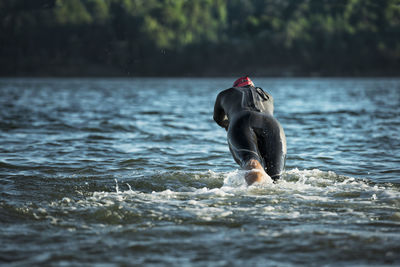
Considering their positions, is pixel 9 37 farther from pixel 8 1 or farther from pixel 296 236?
pixel 296 236

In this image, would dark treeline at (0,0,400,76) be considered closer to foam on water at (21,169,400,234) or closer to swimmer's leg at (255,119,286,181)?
swimmer's leg at (255,119,286,181)

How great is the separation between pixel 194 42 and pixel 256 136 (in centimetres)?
14667

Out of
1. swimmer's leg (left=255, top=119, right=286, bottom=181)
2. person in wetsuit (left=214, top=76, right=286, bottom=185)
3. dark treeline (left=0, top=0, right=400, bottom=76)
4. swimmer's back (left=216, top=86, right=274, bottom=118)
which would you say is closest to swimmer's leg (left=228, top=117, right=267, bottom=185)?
person in wetsuit (left=214, top=76, right=286, bottom=185)

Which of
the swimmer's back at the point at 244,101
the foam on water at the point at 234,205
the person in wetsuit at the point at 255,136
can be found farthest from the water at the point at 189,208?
the swimmer's back at the point at 244,101

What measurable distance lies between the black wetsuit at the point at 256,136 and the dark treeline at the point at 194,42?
4823 inches

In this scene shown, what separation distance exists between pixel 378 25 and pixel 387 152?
135 m

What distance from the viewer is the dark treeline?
133375mm


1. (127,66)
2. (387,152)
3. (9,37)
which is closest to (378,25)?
(127,66)

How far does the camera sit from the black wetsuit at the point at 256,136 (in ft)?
24.2

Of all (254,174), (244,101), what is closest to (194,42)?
(244,101)

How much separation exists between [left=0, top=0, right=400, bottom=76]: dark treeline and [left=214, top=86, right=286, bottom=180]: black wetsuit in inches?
4823

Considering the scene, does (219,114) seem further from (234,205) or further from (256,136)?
(234,205)

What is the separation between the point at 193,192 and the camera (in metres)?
6.95

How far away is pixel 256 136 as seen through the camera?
757cm
